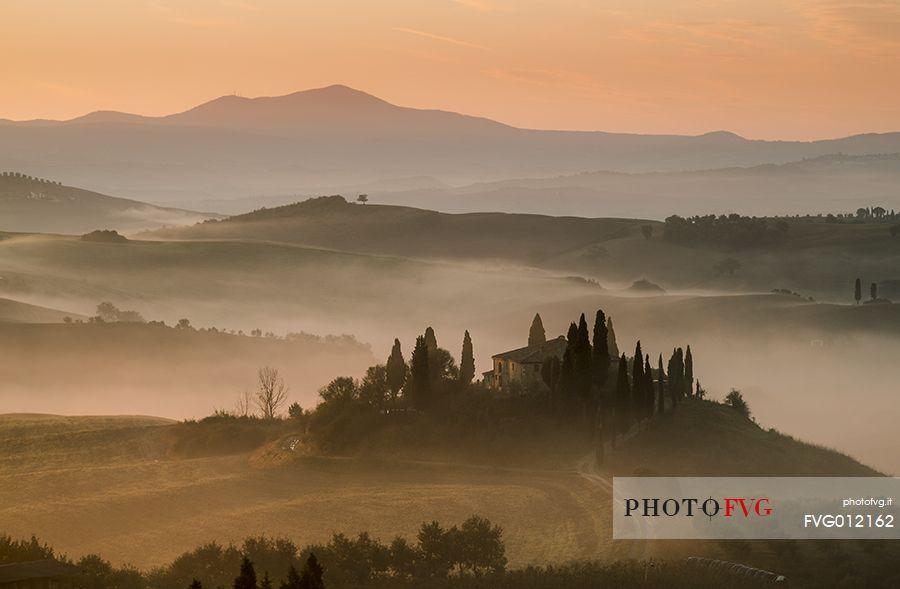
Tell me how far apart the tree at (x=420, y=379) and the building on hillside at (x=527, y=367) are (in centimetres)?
640

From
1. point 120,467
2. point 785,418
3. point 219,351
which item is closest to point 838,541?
point 120,467

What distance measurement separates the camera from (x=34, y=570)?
5884cm

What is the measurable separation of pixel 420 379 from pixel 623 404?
14.2 meters

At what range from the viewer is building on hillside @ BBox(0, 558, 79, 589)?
189 feet

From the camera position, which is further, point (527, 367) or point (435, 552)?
point (527, 367)

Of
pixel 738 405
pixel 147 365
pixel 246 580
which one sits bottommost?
pixel 246 580

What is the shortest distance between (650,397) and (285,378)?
277ft

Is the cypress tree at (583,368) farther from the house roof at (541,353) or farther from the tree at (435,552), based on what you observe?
the tree at (435,552)

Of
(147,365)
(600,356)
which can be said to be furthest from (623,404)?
(147,365)

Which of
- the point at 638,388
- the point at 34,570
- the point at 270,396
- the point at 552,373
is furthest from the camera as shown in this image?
the point at 270,396

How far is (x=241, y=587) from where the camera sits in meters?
50.1

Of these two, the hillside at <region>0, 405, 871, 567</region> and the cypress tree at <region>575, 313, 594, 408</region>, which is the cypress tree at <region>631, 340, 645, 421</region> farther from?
the cypress tree at <region>575, 313, 594, 408</region>

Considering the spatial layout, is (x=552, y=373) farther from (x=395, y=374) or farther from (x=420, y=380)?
(x=395, y=374)

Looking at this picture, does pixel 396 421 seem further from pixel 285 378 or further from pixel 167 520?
pixel 285 378
